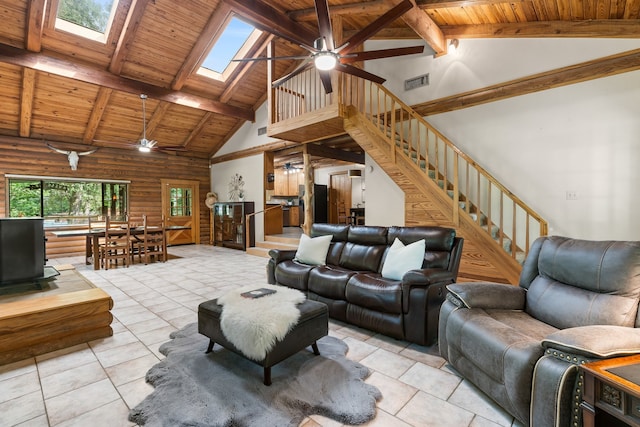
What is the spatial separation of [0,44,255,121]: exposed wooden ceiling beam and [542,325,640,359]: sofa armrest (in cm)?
746

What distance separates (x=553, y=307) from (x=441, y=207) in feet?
7.89

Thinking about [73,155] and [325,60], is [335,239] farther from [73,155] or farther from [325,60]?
[73,155]

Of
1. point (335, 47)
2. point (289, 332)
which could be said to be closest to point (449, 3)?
point (335, 47)

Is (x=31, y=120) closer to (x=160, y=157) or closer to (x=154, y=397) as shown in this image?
(x=160, y=157)

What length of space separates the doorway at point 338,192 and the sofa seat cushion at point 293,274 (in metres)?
7.10

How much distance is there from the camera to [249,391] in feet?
6.04

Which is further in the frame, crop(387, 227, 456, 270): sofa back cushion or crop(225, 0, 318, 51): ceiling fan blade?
crop(225, 0, 318, 51): ceiling fan blade

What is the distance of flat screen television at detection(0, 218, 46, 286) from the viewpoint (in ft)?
8.85

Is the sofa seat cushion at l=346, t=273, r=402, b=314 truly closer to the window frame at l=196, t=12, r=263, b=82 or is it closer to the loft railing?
the loft railing

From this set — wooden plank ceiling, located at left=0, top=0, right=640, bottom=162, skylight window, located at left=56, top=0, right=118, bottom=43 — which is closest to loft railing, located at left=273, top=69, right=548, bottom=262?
wooden plank ceiling, located at left=0, top=0, right=640, bottom=162

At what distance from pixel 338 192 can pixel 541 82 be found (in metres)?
7.22

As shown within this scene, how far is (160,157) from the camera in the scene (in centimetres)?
890

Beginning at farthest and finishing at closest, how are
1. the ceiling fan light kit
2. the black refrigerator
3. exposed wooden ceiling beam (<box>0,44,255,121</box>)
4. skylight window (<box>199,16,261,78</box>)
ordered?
the black refrigerator, skylight window (<box>199,16,261,78</box>), exposed wooden ceiling beam (<box>0,44,255,121</box>), the ceiling fan light kit

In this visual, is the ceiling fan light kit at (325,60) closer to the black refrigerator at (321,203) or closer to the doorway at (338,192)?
the black refrigerator at (321,203)
